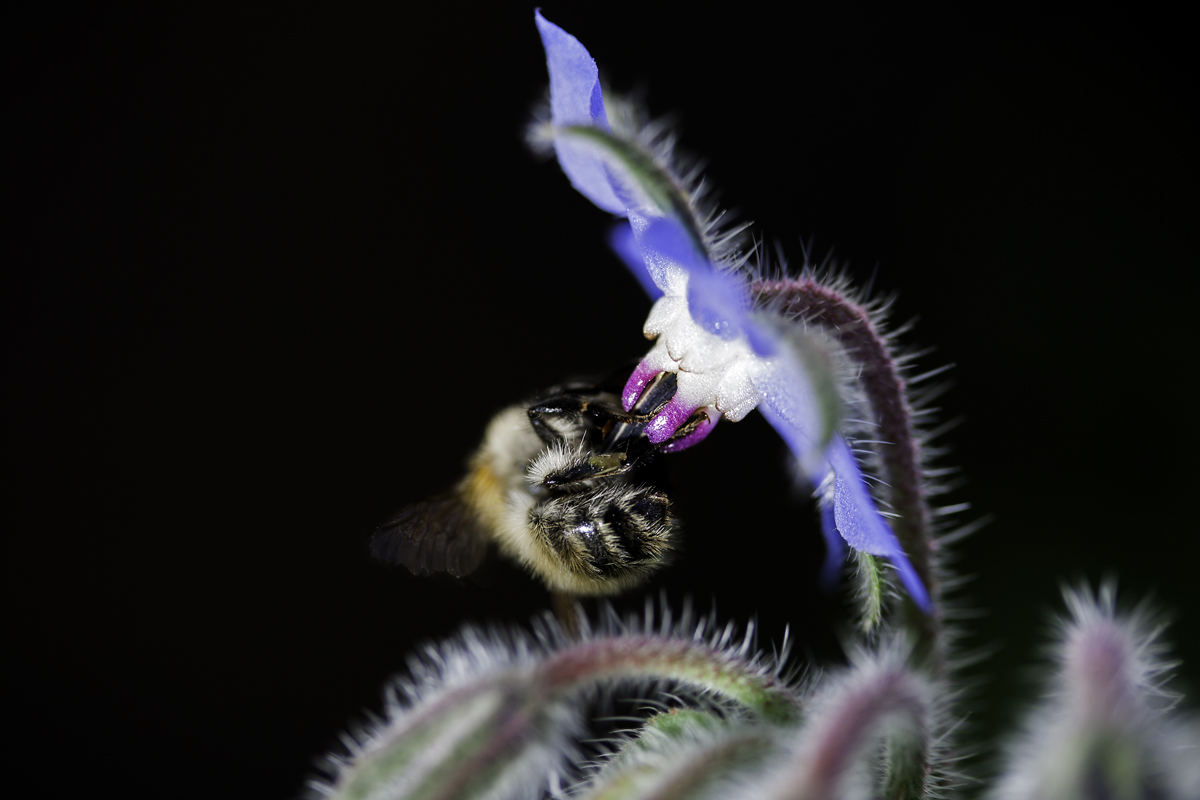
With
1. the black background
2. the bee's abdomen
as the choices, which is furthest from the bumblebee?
the black background

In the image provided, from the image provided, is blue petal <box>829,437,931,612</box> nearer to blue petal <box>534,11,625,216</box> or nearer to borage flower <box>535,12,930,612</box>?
borage flower <box>535,12,930,612</box>

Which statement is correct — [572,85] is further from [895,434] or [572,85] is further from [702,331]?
[895,434]

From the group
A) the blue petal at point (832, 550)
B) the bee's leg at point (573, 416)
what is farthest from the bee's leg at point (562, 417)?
the blue petal at point (832, 550)

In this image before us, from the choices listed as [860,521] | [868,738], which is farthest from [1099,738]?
[860,521]

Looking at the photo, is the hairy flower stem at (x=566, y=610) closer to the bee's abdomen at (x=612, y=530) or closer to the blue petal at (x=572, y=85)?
the bee's abdomen at (x=612, y=530)

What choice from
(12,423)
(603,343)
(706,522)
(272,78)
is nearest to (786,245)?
(603,343)
